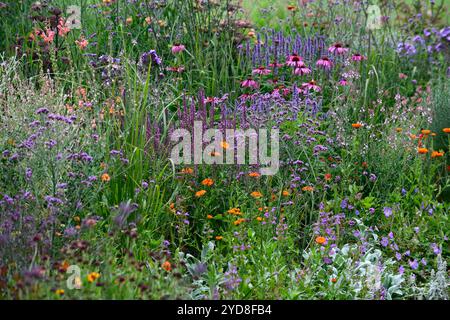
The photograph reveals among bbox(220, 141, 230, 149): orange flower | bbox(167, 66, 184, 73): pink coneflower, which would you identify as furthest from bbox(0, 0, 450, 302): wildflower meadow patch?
bbox(167, 66, 184, 73): pink coneflower

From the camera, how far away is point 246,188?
439 cm

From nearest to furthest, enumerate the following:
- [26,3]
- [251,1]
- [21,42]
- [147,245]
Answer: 1. [147,245]
2. [21,42]
3. [26,3]
4. [251,1]

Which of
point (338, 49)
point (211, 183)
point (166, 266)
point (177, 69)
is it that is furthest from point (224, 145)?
point (338, 49)

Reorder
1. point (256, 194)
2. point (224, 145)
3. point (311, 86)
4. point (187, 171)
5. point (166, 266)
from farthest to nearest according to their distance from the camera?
point (311, 86) → point (187, 171) → point (224, 145) → point (256, 194) → point (166, 266)

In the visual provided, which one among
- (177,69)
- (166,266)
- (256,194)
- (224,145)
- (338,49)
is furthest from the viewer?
(338,49)

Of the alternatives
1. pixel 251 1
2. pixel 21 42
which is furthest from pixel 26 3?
pixel 251 1

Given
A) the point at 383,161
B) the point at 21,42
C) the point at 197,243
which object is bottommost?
the point at 197,243

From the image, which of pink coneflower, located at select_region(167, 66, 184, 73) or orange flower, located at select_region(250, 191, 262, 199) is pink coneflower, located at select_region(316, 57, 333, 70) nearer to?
pink coneflower, located at select_region(167, 66, 184, 73)

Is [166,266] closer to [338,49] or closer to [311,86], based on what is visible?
[311,86]

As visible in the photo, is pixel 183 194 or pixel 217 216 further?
pixel 183 194

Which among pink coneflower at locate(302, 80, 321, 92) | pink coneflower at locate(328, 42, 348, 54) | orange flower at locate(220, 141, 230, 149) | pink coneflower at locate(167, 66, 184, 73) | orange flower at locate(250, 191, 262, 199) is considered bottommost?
orange flower at locate(250, 191, 262, 199)
